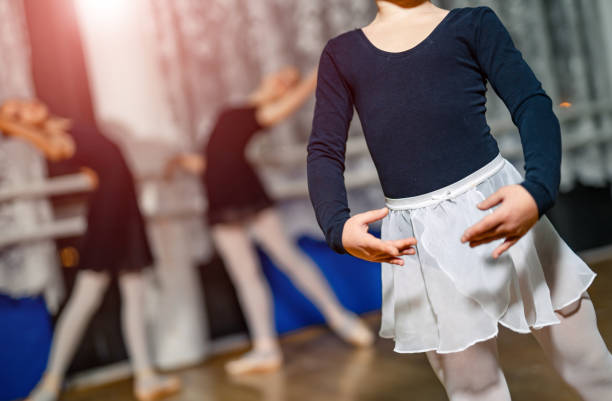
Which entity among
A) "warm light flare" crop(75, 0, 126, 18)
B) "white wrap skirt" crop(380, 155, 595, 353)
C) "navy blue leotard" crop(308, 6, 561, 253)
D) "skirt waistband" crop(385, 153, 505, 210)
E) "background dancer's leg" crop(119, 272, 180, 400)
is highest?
"warm light flare" crop(75, 0, 126, 18)

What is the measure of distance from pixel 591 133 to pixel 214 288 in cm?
216

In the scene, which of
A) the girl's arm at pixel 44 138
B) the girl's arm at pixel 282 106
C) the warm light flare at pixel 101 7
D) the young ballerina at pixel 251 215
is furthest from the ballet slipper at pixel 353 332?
the warm light flare at pixel 101 7

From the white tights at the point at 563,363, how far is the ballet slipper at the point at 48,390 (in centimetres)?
191

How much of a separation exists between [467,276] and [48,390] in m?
2.02

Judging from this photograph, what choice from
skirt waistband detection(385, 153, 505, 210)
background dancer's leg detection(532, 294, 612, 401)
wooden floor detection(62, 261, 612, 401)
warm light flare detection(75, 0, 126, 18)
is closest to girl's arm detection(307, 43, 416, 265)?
skirt waistband detection(385, 153, 505, 210)

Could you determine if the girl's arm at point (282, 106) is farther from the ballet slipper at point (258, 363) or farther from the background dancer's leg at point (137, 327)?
the ballet slipper at point (258, 363)

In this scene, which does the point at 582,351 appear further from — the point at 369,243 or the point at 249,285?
the point at 249,285

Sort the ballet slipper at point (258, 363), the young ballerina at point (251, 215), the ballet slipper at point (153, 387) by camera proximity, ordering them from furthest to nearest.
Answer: the young ballerina at point (251, 215)
the ballet slipper at point (258, 363)
the ballet slipper at point (153, 387)

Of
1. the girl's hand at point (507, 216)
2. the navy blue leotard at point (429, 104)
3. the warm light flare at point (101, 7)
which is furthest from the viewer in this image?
the warm light flare at point (101, 7)

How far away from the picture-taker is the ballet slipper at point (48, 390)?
7.63 feet

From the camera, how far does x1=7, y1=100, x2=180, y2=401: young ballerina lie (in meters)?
2.35

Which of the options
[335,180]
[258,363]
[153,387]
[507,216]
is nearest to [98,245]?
[153,387]

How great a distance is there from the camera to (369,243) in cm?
74

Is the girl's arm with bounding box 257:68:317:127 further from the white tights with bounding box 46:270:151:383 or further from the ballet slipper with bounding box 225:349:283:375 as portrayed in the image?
the ballet slipper with bounding box 225:349:283:375
